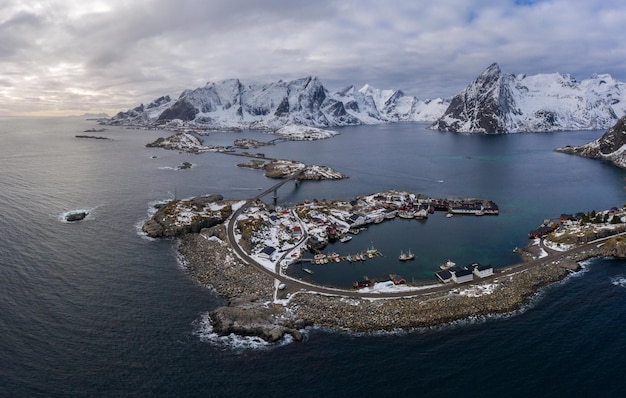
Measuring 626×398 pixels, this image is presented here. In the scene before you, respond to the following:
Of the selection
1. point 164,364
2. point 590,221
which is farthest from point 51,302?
point 590,221

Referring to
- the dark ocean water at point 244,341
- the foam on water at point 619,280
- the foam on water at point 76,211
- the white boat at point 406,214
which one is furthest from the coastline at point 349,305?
the foam on water at point 76,211

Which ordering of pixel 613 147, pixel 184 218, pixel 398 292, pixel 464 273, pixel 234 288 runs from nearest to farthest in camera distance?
pixel 398 292, pixel 234 288, pixel 464 273, pixel 184 218, pixel 613 147

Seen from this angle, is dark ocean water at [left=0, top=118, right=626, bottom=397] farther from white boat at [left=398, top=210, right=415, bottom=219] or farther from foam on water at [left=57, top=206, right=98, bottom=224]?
white boat at [left=398, top=210, right=415, bottom=219]

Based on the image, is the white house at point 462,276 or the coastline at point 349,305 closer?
the coastline at point 349,305

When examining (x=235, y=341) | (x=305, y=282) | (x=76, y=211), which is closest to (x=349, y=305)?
(x=305, y=282)

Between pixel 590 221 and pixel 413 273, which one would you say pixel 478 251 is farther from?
pixel 590 221

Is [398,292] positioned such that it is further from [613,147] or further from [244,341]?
[613,147]

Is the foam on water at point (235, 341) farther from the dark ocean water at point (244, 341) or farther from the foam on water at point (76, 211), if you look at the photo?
the foam on water at point (76, 211)
